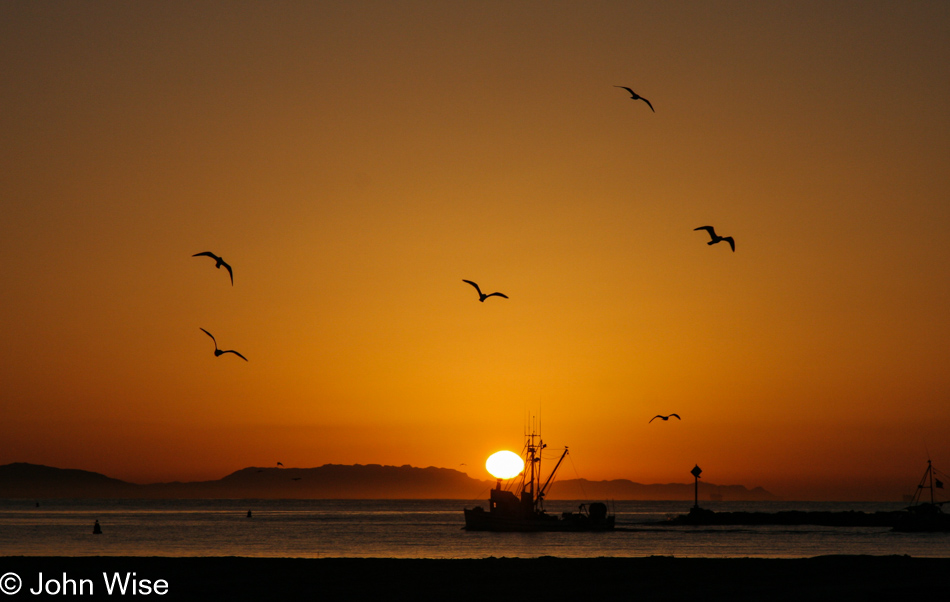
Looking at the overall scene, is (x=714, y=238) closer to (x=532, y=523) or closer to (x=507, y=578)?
(x=507, y=578)

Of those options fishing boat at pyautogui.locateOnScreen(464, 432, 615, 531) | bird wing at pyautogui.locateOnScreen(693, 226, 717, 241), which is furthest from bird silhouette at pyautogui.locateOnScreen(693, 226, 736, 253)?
fishing boat at pyautogui.locateOnScreen(464, 432, 615, 531)

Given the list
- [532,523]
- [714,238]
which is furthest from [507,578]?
[532,523]

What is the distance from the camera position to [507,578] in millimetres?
31750

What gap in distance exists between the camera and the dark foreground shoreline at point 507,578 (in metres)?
26.7

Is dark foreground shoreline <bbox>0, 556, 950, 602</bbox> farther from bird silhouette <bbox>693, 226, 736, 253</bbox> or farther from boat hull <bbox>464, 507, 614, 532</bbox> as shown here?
boat hull <bbox>464, 507, 614, 532</bbox>

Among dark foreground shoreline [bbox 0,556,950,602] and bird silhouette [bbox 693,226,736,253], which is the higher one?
bird silhouette [bbox 693,226,736,253]

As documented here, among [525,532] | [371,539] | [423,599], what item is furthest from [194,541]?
[423,599]

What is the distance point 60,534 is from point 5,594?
76.9 metres

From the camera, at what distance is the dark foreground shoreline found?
2673 centimetres

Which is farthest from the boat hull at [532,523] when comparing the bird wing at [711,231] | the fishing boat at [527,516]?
the bird wing at [711,231]

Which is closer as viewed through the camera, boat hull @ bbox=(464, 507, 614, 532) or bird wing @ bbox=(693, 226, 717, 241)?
bird wing @ bbox=(693, 226, 717, 241)

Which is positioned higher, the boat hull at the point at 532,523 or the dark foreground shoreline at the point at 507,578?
the dark foreground shoreline at the point at 507,578

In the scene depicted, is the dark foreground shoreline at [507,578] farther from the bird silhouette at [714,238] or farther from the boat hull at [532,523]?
the boat hull at [532,523]

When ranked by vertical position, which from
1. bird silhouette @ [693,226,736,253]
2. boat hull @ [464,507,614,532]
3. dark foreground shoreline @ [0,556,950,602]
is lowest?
boat hull @ [464,507,614,532]
